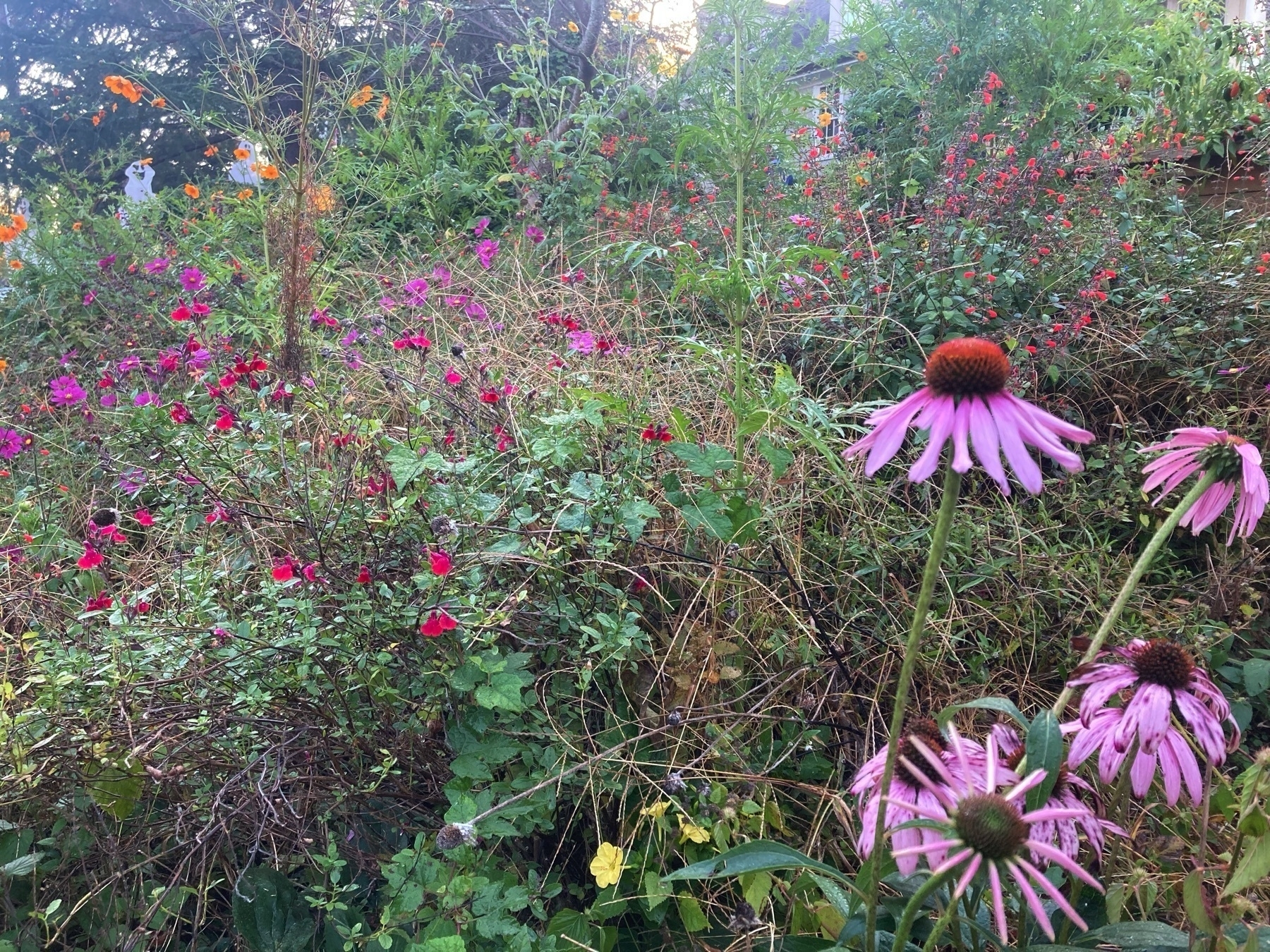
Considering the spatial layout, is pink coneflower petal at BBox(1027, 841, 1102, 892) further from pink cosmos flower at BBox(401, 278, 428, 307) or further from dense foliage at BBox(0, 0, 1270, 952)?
pink cosmos flower at BBox(401, 278, 428, 307)

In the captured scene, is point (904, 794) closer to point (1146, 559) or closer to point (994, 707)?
point (994, 707)

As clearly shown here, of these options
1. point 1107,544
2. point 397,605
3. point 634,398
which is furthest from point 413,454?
point 1107,544

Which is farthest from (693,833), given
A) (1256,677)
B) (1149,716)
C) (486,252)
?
(486,252)

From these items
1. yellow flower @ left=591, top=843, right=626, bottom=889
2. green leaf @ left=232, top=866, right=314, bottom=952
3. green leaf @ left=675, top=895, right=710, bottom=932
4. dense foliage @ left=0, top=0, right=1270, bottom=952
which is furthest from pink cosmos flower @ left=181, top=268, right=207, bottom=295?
green leaf @ left=675, top=895, right=710, bottom=932

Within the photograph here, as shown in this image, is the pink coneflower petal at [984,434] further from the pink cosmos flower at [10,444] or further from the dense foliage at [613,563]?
the pink cosmos flower at [10,444]

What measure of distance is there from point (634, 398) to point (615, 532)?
45 cm

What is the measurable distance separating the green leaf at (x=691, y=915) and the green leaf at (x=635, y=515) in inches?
23.2

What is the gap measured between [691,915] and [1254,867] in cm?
76

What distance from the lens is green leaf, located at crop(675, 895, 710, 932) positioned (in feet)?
4.25

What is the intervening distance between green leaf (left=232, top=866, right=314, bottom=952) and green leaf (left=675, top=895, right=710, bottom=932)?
0.59m

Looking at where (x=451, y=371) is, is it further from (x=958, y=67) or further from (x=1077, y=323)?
(x=958, y=67)

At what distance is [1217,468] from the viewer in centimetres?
88

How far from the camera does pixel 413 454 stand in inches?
64.8

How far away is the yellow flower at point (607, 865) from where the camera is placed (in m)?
1.27
